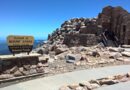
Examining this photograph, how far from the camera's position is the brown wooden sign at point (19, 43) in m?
10.5

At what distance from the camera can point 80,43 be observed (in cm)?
2755

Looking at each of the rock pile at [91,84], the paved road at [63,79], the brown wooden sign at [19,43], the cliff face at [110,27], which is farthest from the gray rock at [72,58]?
the cliff face at [110,27]

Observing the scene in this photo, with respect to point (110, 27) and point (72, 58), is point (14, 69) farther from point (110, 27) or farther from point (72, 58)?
Answer: point (110, 27)

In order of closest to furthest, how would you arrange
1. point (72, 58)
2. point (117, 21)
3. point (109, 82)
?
point (109, 82) → point (72, 58) → point (117, 21)

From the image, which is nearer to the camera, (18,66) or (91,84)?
(91,84)

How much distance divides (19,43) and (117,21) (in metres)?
32.5

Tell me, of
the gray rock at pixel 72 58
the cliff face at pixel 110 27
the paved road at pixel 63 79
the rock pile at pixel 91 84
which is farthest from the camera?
the cliff face at pixel 110 27

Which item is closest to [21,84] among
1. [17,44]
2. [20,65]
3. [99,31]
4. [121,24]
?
[20,65]

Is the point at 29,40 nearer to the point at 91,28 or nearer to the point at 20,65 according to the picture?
the point at 20,65

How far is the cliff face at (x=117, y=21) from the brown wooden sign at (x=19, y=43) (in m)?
28.1

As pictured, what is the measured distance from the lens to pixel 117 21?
40.9 m

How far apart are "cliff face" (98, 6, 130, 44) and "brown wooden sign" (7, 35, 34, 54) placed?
2810 centimetres

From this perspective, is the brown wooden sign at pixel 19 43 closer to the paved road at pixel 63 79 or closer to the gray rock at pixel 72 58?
the paved road at pixel 63 79

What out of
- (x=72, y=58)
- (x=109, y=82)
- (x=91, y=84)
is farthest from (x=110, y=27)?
(x=91, y=84)
